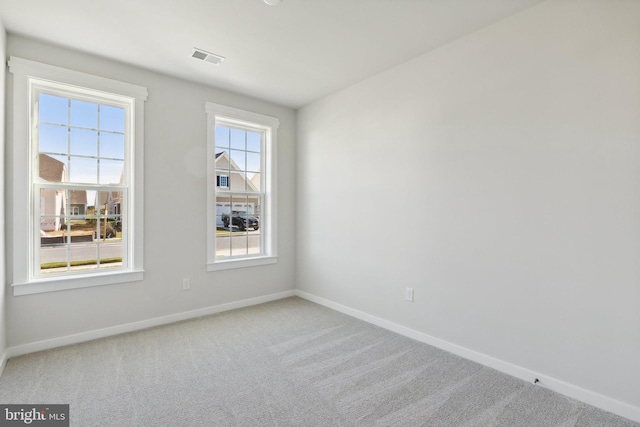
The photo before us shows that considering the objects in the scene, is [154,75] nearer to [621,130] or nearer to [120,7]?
[120,7]

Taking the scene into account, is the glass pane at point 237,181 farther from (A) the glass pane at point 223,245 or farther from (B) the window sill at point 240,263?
(B) the window sill at point 240,263

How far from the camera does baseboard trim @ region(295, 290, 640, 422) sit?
1922mm

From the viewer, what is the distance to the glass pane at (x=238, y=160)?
4.04 metres

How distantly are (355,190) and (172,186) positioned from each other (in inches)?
81.3

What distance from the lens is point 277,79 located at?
3502mm

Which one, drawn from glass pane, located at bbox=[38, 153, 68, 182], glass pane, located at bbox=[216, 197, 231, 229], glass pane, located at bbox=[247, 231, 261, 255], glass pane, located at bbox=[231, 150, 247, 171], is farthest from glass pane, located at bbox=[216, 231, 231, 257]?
glass pane, located at bbox=[38, 153, 68, 182]

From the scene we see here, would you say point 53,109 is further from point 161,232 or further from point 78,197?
point 161,232


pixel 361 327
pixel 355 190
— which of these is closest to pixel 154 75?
pixel 355 190

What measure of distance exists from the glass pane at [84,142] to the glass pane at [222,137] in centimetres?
124

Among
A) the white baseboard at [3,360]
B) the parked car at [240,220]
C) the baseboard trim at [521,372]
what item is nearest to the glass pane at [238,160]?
the parked car at [240,220]

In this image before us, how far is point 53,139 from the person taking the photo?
9.46 ft

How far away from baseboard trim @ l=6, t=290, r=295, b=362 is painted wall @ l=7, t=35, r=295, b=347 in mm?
43

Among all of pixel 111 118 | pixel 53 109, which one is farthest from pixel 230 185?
pixel 53 109

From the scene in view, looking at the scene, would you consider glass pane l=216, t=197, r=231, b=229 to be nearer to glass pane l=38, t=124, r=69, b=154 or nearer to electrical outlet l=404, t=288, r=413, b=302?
glass pane l=38, t=124, r=69, b=154
